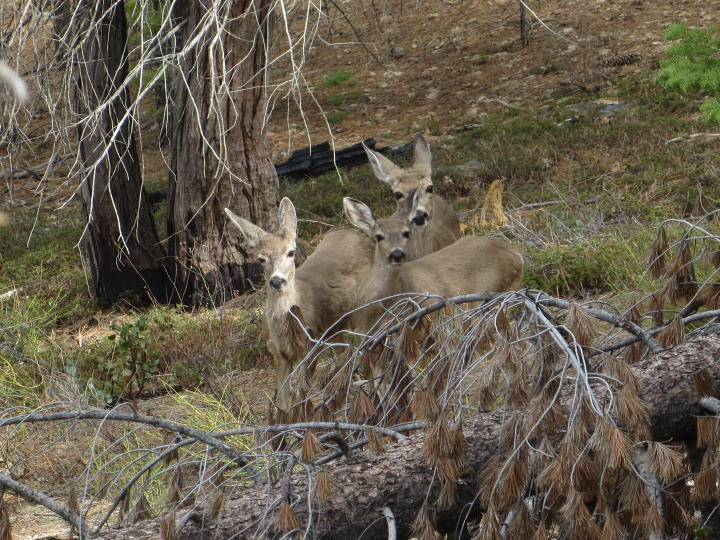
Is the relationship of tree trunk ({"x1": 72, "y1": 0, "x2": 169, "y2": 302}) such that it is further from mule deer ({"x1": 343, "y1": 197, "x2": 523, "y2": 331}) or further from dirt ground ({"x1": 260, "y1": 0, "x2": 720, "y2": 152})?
dirt ground ({"x1": 260, "y1": 0, "x2": 720, "y2": 152})

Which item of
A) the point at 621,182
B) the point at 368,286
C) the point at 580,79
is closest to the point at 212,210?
the point at 368,286

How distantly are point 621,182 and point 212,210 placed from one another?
189 inches

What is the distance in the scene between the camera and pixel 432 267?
757 centimetres

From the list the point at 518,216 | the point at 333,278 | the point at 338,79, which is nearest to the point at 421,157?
the point at 518,216

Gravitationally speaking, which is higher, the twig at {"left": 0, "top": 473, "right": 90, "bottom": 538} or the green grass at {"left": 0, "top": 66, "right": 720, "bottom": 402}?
the twig at {"left": 0, "top": 473, "right": 90, "bottom": 538}

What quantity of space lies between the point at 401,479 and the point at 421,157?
657 centimetres

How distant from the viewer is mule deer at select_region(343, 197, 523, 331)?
288 inches

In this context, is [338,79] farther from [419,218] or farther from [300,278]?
[300,278]

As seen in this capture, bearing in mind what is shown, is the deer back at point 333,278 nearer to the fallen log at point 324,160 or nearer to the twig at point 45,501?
the twig at point 45,501

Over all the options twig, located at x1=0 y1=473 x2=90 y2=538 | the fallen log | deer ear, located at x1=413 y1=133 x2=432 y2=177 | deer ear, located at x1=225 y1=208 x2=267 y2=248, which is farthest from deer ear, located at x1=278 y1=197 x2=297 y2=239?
the fallen log

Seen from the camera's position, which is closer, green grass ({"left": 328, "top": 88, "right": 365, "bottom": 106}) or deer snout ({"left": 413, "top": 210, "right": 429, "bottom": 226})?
deer snout ({"left": 413, "top": 210, "right": 429, "bottom": 226})

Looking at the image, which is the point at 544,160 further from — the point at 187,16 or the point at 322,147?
the point at 187,16

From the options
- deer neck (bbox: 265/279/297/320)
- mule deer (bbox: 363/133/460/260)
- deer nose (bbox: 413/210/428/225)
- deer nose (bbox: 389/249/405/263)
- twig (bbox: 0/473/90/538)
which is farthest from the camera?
mule deer (bbox: 363/133/460/260)

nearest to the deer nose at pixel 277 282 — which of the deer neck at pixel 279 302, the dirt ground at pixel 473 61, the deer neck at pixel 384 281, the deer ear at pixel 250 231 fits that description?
the deer neck at pixel 279 302
